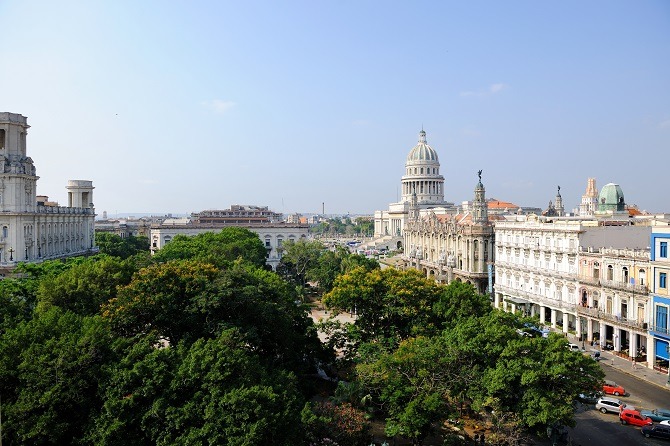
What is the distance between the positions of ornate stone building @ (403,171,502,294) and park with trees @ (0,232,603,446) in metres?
31.8

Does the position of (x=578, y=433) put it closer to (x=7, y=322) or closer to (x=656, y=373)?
(x=656, y=373)

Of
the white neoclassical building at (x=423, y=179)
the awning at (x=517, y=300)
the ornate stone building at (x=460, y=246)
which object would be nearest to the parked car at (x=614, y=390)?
the awning at (x=517, y=300)

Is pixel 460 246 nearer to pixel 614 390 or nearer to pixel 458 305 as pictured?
pixel 458 305

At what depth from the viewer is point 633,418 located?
33.0 m

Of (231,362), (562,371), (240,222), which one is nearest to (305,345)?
(231,362)

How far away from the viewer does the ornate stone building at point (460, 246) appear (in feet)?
243

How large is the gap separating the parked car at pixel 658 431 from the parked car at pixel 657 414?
2069 millimetres

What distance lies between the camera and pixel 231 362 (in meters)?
24.1

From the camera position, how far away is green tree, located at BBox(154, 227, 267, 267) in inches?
2943

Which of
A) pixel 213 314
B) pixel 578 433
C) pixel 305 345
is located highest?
pixel 213 314

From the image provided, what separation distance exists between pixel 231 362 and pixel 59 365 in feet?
22.9

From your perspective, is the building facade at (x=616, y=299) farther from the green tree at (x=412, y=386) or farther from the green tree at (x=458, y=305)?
the green tree at (x=412, y=386)

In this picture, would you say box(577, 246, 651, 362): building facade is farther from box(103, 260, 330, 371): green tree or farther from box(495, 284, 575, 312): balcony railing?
box(103, 260, 330, 371): green tree

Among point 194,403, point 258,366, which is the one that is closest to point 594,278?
point 258,366
